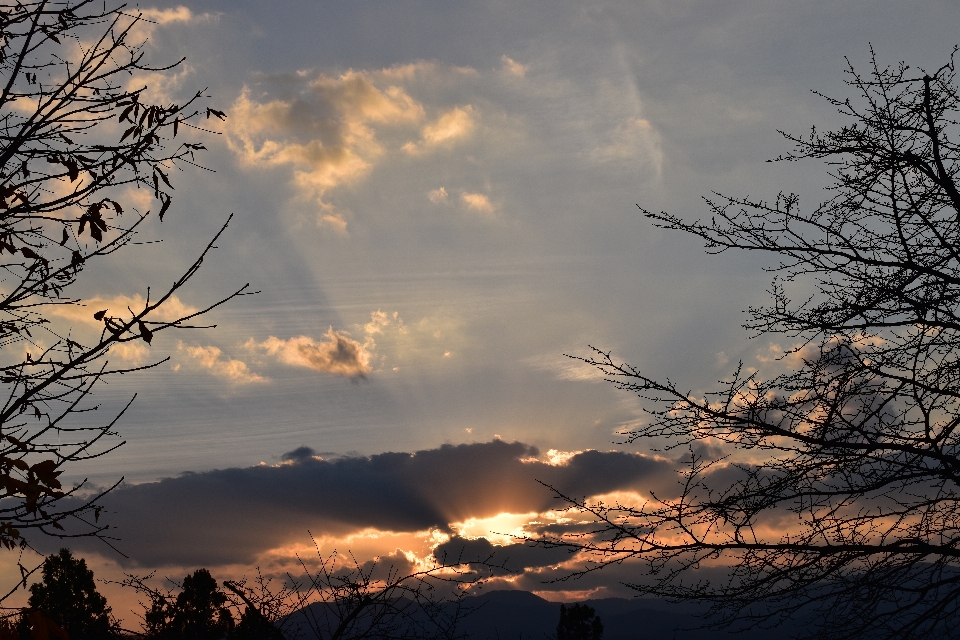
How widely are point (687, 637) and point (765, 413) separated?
2275 millimetres

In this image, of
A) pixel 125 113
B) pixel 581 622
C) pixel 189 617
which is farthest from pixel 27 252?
pixel 581 622

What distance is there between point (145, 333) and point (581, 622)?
5674 centimetres

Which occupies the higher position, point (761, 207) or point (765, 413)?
point (761, 207)

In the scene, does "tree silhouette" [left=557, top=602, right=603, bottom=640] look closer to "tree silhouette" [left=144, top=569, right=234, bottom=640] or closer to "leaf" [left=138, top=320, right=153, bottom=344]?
"tree silhouette" [left=144, top=569, right=234, bottom=640]

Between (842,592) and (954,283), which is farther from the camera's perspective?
(954,283)

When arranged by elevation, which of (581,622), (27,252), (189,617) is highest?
(27,252)

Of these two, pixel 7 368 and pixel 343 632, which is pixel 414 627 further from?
pixel 7 368

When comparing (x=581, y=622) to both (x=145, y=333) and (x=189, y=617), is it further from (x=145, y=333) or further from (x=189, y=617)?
(x=145, y=333)

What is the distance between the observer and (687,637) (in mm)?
6176

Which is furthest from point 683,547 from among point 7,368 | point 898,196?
point 7,368

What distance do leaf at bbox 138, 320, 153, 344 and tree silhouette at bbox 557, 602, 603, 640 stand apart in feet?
178

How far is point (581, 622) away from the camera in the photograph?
180 feet

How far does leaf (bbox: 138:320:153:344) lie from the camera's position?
4121mm

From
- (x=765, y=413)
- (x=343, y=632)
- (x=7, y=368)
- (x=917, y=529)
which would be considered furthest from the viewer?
(x=343, y=632)
